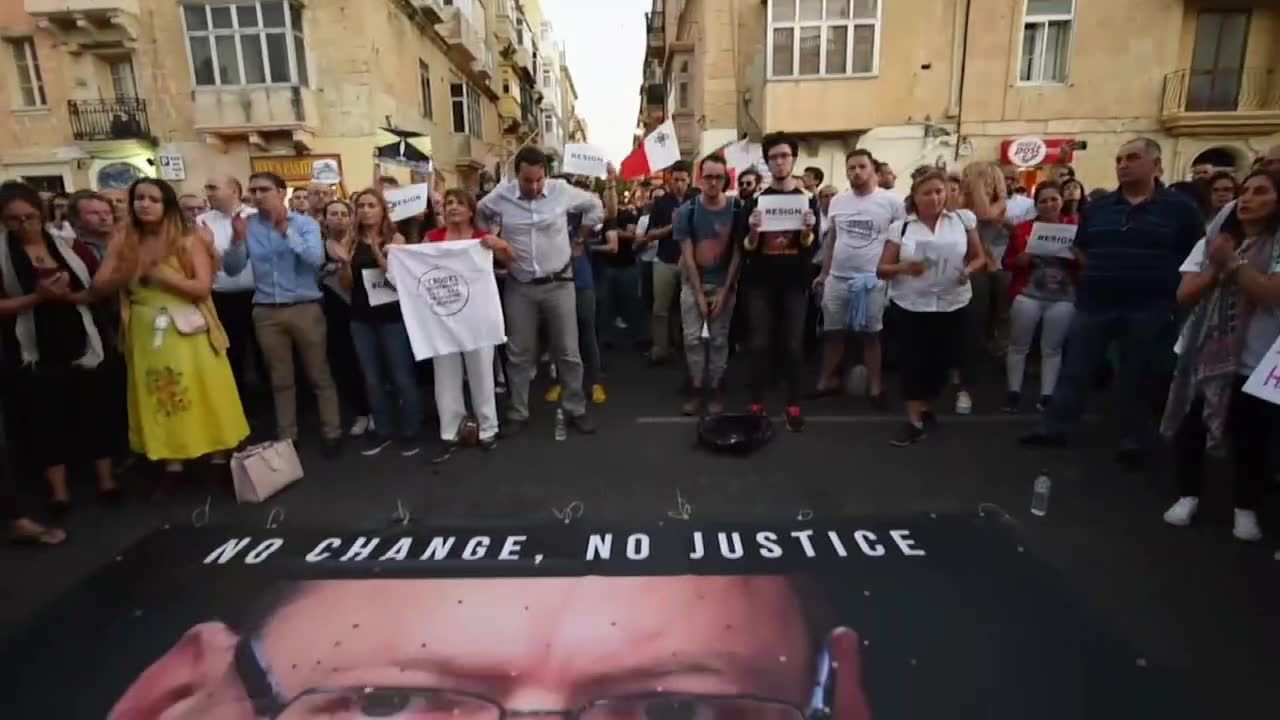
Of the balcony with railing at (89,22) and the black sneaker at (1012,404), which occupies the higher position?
the balcony with railing at (89,22)

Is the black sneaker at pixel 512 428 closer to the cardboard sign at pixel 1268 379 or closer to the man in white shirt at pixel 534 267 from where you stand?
the man in white shirt at pixel 534 267

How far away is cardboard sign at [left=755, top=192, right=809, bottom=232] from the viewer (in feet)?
16.6

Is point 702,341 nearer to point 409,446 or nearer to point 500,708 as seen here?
point 409,446

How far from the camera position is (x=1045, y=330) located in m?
5.29

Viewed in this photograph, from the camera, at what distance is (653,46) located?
3759 centimetres

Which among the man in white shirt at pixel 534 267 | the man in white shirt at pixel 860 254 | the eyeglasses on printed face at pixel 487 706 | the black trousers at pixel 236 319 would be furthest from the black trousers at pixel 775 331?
the black trousers at pixel 236 319

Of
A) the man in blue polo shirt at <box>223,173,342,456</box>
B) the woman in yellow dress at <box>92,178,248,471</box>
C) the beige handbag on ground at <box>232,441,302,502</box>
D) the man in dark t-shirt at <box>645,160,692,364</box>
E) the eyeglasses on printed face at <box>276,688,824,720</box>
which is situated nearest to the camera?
the eyeglasses on printed face at <box>276,688,824,720</box>

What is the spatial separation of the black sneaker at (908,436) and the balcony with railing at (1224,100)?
54.2 ft

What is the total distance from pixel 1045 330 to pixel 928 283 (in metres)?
1.26

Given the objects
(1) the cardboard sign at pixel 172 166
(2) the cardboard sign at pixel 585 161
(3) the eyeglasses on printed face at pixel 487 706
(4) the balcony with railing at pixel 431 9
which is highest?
(4) the balcony with railing at pixel 431 9

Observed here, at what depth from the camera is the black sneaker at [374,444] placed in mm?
5082

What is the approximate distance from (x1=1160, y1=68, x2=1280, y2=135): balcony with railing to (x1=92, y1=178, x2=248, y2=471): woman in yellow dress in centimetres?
2004

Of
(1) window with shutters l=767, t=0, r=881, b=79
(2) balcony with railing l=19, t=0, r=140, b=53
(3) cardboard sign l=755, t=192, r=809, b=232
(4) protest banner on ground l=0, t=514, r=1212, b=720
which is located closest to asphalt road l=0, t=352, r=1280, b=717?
(4) protest banner on ground l=0, t=514, r=1212, b=720

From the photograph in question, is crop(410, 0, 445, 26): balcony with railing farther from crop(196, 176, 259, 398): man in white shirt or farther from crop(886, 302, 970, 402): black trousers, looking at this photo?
crop(886, 302, 970, 402): black trousers
